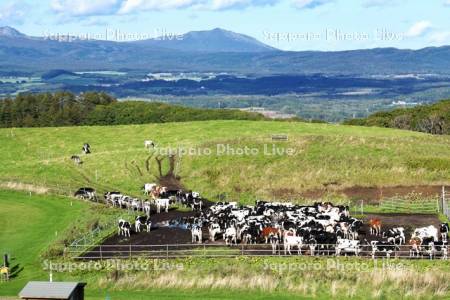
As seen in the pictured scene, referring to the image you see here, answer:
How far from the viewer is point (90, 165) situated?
68000 mm

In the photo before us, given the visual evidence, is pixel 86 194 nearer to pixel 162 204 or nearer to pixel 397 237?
pixel 162 204

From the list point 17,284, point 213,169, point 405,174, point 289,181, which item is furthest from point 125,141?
point 17,284

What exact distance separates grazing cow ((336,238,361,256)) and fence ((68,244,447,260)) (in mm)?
54

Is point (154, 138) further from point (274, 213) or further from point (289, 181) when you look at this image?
point (274, 213)

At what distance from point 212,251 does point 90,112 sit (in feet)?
350

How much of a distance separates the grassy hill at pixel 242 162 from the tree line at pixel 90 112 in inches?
2044

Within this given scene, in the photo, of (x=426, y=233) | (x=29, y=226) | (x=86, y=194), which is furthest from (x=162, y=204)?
(x=426, y=233)

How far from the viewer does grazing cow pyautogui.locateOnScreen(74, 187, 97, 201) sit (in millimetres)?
56750

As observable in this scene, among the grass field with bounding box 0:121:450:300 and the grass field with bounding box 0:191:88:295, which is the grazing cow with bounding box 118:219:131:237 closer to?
the grass field with bounding box 0:121:450:300

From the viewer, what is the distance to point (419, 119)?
400 feet

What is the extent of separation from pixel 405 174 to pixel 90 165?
29568 millimetres

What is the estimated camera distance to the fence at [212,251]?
3828 centimetres

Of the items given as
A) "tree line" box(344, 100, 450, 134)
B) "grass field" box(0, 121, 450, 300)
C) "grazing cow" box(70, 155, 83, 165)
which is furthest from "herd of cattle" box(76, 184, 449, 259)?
"tree line" box(344, 100, 450, 134)

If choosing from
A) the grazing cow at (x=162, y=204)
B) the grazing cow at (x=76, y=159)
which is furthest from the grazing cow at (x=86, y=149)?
the grazing cow at (x=162, y=204)
